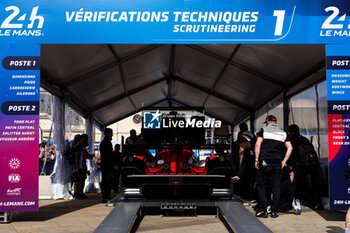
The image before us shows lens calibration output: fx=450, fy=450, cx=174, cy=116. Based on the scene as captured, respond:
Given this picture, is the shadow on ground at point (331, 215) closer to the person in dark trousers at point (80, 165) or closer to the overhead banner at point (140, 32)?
the overhead banner at point (140, 32)

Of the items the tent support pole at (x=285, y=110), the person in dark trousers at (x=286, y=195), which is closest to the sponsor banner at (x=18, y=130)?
the person in dark trousers at (x=286, y=195)

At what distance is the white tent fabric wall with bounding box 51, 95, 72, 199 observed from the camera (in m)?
11.4

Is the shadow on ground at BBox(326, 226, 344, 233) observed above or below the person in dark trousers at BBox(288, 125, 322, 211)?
below

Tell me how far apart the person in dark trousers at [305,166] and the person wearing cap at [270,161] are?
3.34 ft

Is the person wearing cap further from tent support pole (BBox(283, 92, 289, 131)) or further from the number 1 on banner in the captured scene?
tent support pole (BBox(283, 92, 289, 131))

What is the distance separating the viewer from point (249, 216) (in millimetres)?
6801

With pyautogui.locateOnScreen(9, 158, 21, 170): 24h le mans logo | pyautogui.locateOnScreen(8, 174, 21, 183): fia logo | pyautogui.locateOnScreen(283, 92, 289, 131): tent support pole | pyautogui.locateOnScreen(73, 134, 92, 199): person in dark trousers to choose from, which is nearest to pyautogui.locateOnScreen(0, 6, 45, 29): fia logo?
pyautogui.locateOnScreen(9, 158, 21, 170): 24h le mans logo

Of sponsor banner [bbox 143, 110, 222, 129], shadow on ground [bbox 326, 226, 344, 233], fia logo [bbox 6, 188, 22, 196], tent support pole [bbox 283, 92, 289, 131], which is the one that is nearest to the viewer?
shadow on ground [bbox 326, 226, 344, 233]

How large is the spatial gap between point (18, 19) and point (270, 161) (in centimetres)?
478

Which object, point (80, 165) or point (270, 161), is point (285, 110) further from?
point (80, 165)

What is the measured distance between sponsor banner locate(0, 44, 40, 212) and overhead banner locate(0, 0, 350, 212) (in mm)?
15

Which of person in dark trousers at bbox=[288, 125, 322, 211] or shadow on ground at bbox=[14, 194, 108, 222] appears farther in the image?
person in dark trousers at bbox=[288, 125, 322, 211]

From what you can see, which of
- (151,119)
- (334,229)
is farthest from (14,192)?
(334,229)

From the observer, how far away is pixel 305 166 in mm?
9453
